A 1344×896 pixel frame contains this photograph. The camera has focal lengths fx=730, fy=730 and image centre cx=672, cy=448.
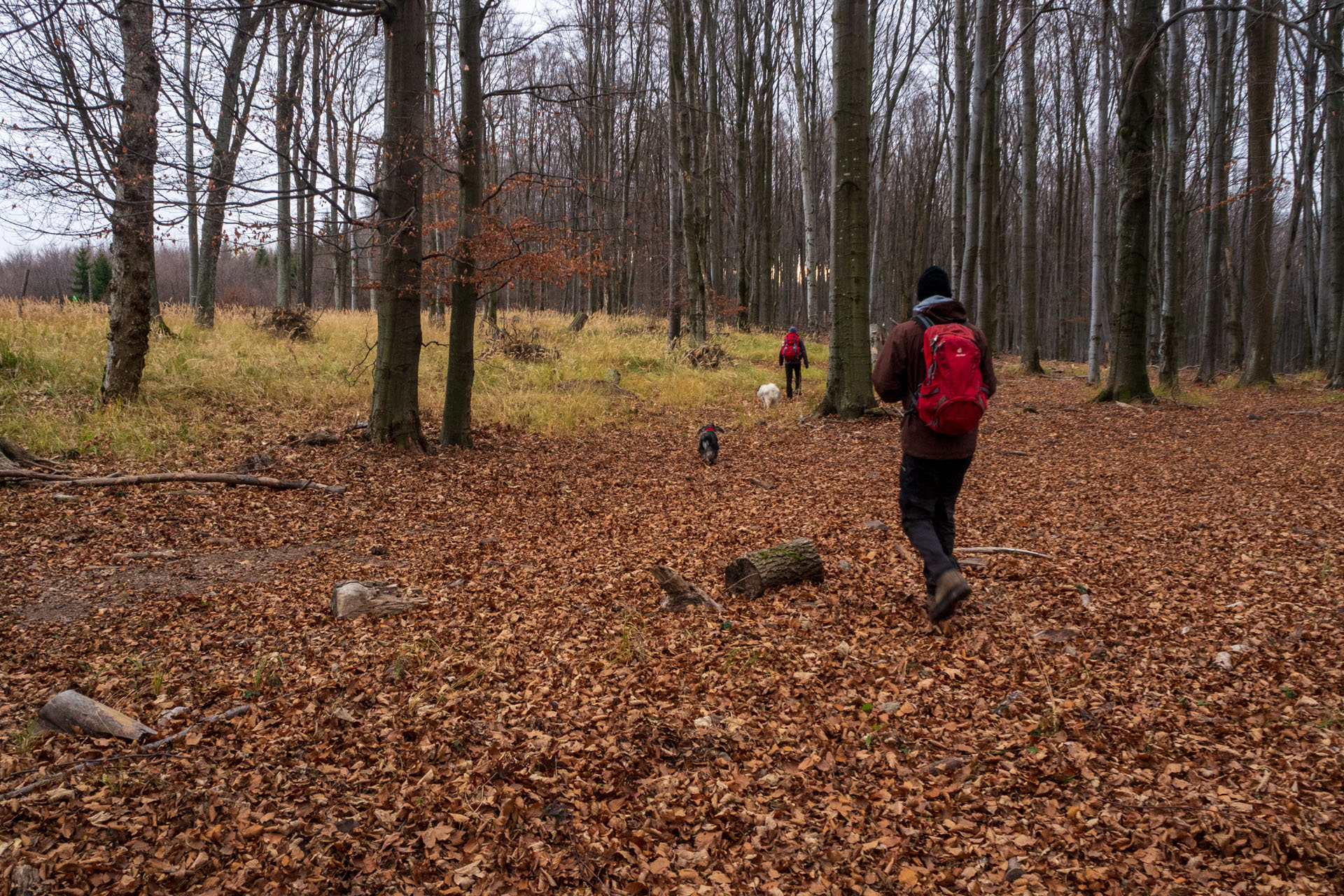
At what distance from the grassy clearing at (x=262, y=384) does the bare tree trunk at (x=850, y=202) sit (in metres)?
2.20

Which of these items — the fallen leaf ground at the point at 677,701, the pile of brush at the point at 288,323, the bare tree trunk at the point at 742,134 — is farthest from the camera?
the bare tree trunk at the point at 742,134

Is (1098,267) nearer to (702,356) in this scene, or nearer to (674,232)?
(702,356)

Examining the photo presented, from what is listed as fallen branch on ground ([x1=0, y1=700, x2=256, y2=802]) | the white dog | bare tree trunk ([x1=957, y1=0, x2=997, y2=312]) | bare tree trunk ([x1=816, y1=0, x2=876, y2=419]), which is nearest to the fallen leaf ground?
fallen branch on ground ([x1=0, y1=700, x2=256, y2=802])

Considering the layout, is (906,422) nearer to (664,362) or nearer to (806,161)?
(664,362)

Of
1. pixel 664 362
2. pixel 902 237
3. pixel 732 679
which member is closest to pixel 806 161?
pixel 664 362

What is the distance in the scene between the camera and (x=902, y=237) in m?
41.9

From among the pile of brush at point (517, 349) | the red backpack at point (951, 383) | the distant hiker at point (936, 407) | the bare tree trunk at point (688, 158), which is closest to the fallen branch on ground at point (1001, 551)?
the distant hiker at point (936, 407)

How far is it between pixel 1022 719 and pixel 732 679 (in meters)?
1.32

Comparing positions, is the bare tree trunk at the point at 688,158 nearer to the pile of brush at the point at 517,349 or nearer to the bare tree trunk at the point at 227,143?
the pile of brush at the point at 517,349

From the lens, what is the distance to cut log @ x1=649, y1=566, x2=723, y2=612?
15.1 ft

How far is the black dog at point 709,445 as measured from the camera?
29.6 ft

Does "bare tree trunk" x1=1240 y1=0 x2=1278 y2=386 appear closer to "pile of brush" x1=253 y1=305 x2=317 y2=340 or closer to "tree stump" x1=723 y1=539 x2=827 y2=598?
"tree stump" x1=723 y1=539 x2=827 y2=598

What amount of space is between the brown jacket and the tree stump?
1149mm

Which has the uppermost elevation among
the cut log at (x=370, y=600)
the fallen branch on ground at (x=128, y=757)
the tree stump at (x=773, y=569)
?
the tree stump at (x=773, y=569)
